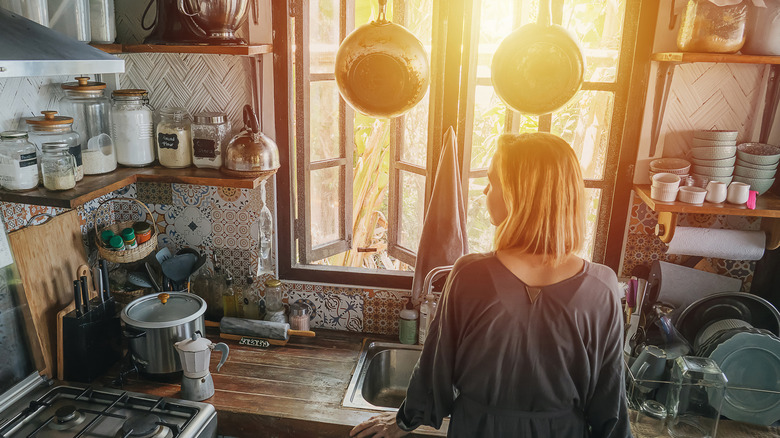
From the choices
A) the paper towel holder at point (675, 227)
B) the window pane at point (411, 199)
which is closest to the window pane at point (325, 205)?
the window pane at point (411, 199)

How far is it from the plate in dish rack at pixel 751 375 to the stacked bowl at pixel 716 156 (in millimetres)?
512

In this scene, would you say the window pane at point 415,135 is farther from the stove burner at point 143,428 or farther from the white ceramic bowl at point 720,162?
the stove burner at point 143,428

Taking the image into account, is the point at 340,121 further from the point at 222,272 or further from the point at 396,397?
the point at 396,397

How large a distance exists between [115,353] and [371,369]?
2.98 feet

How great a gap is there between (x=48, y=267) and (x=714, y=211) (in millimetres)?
2166

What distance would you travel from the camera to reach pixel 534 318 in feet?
4.44

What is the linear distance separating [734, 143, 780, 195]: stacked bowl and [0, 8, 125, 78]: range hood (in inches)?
76.9

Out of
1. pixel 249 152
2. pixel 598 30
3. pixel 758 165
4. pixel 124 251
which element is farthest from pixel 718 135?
pixel 124 251

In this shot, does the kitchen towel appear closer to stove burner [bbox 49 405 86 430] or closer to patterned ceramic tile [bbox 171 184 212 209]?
patterned ceramic tile [bbox 171 184 212 209]

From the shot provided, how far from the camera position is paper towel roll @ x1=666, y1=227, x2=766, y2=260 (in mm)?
2020

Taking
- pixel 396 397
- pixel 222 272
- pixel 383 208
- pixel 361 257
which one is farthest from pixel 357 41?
pixel 361 257

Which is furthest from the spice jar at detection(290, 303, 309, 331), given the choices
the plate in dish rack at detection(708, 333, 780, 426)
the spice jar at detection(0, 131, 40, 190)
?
the plate in dish rack at detection(708, 333, 780, 426)

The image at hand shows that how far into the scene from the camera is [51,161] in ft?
5.71

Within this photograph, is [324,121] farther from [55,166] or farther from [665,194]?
[665,194]
